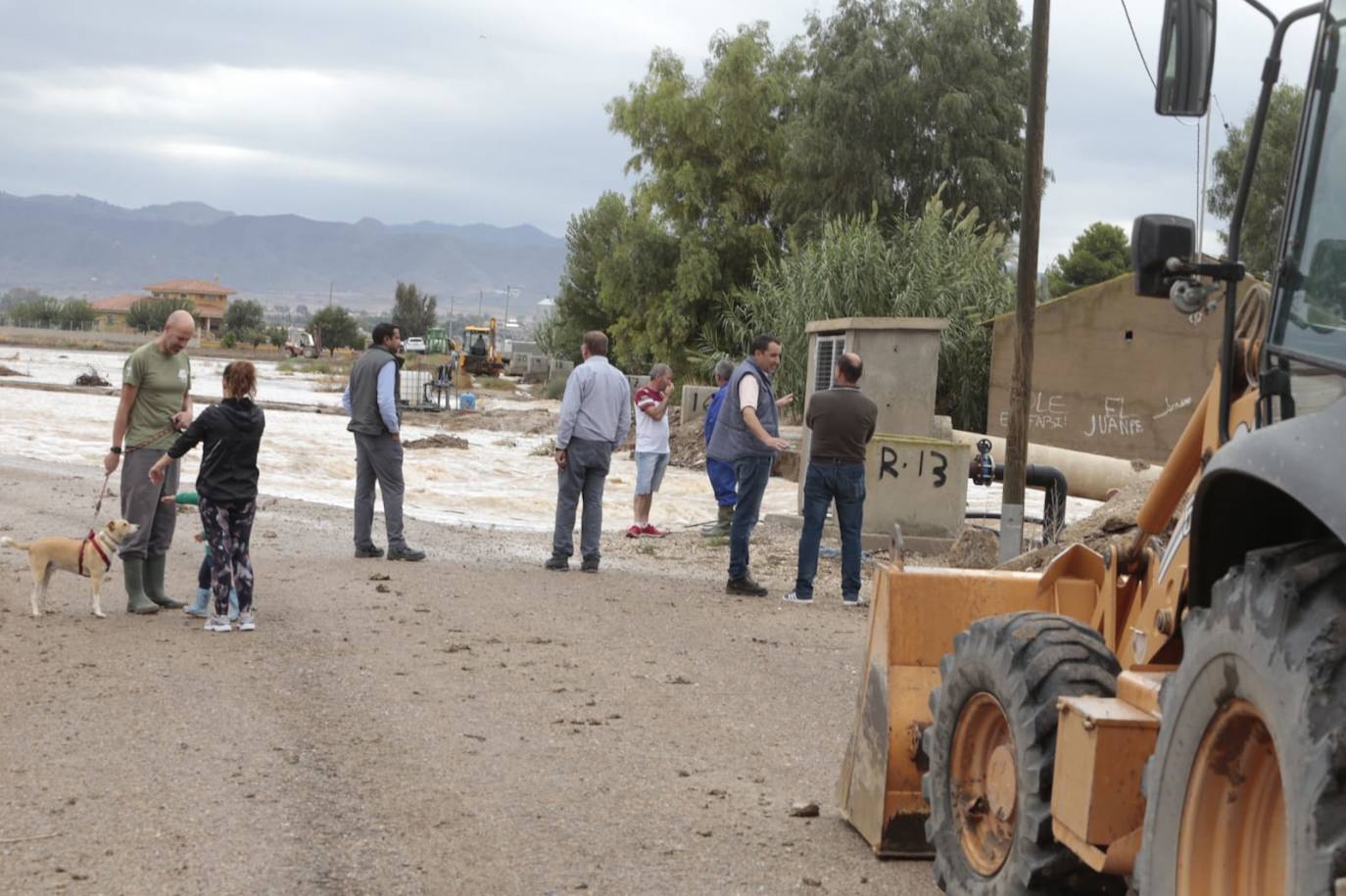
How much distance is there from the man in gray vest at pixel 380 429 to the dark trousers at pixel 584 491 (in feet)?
4.33

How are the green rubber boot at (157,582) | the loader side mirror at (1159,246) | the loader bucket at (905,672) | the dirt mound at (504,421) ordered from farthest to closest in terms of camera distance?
1. the dirt mound at (504,421)
2. the green rubber boot at (157,582)
3. the loader bucket at (905,672)
4. the loader side mirror at (1159,246)

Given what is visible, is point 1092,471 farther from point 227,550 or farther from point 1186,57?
point 1186,57

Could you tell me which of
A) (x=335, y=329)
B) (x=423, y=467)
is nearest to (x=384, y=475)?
(x=423, y=467)

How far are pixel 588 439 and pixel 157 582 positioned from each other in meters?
3.89

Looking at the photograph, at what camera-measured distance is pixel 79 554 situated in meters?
10.4

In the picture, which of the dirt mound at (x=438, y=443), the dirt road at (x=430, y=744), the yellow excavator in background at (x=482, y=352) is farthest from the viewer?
the yellow excavator in background at (x=482, y=352)

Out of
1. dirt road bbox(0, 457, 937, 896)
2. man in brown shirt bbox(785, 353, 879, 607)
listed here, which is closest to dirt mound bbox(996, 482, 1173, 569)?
man in brown shirt bbox(785, 353, 879, 607)

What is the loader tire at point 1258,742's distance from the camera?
Result: 2740 mm

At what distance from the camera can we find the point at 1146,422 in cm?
3166

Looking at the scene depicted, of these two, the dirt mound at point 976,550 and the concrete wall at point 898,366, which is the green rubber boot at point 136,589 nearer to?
the dirt mound at point 976,550

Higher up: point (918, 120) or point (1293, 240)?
point (918, 120)

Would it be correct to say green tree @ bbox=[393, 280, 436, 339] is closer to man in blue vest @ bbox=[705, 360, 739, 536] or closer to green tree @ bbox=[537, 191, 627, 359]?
green tree @ bbox=[537, 191, 627, 359]

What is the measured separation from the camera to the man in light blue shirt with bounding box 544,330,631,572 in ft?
44.4

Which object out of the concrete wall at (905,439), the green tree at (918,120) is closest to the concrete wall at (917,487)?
the concrete wall at (905,439)
